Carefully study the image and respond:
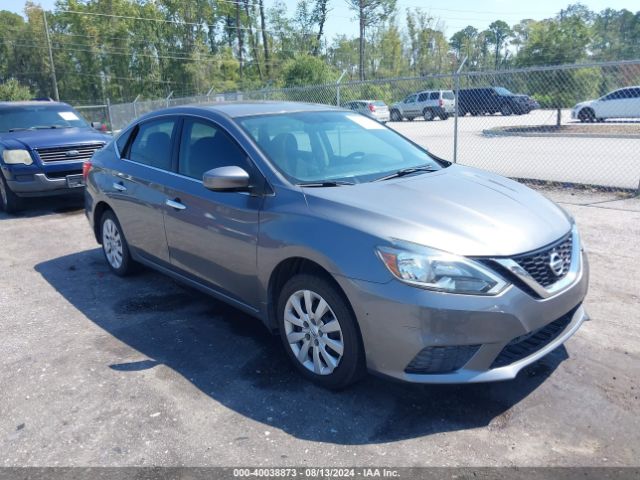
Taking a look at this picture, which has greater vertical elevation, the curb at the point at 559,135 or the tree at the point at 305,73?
the tree at the point at 305,73

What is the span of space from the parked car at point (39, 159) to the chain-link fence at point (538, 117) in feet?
15.2

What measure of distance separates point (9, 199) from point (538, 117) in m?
18.4

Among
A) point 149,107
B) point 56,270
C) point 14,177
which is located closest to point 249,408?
point 56,270

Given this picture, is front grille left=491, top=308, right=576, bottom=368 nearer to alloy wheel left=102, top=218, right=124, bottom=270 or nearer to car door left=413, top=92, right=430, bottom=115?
alloy wheel left=102, top=218, right=124, bottom=270

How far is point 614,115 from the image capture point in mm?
22953

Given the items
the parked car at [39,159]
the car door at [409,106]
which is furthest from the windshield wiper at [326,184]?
the car door at [409,106]

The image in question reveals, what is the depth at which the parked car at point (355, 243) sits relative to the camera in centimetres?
284

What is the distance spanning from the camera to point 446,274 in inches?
111

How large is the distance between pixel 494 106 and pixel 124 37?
140ft

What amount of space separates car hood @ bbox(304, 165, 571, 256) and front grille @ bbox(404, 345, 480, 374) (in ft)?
1.65

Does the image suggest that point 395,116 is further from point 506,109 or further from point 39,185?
point 39,185

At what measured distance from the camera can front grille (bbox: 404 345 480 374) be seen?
285cm

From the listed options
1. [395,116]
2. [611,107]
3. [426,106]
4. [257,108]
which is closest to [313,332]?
[257,108]

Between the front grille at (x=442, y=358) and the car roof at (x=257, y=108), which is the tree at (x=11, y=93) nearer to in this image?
the car roof at (x=257, y=108)
